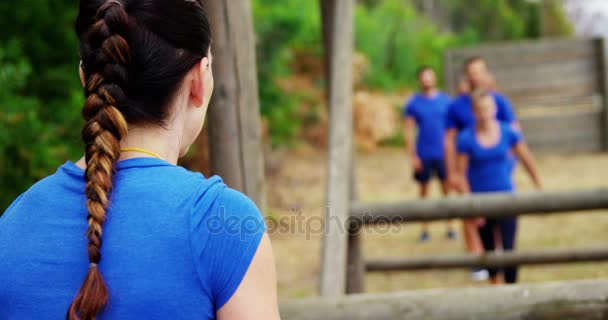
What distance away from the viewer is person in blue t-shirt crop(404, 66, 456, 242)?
6270 mm

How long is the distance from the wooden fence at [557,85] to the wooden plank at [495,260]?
23.5ft

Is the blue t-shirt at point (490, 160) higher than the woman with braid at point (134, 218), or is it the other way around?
the woman with braid at point (134, 218)

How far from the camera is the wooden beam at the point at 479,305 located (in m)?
1.84

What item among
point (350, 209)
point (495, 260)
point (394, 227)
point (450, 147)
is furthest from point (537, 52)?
point (350, 209)

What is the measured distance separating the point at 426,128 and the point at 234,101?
14.4 ft

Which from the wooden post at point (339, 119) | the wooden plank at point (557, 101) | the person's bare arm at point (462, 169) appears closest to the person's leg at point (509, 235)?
the person's bare arm at point (462, 169)

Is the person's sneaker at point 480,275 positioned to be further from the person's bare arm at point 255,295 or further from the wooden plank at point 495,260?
the person's bare arm at point 255,295

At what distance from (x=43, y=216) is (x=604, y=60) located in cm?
1158

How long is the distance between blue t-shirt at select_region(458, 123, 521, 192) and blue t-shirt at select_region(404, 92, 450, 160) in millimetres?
1868

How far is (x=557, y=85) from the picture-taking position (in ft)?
37.7

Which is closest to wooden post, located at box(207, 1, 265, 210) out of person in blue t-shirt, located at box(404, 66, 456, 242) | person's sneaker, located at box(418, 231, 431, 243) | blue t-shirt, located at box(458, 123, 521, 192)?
blue t-shirt, located at box(458, 123, 521, 192)

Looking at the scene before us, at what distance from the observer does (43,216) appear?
3.22ft

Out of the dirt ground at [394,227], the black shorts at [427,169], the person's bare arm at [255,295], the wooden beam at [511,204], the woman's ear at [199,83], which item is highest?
the woman's ear at [199,83]

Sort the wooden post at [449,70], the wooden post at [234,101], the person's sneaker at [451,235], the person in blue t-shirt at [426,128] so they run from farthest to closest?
the wooden post at [449,70] → the person's sneaker at [451,235] → the person in blue t-shirt at [426,128] → the wooden post at [234,101]
